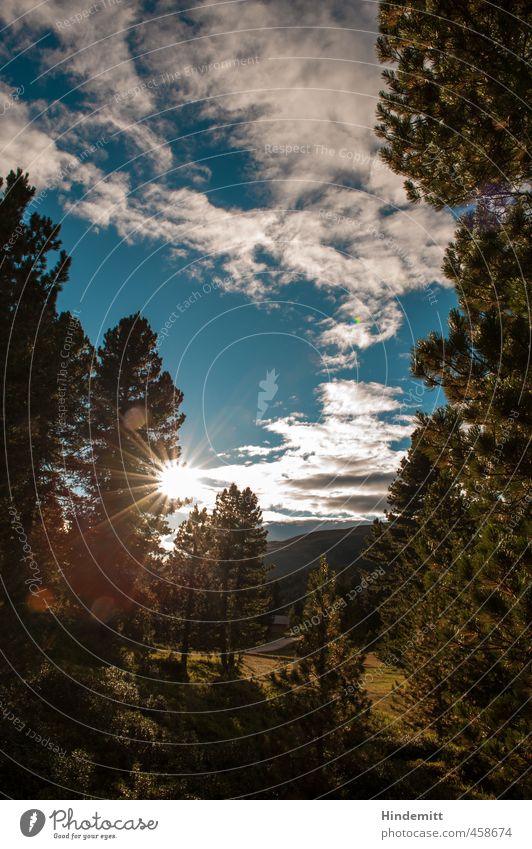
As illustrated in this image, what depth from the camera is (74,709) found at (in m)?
14.5

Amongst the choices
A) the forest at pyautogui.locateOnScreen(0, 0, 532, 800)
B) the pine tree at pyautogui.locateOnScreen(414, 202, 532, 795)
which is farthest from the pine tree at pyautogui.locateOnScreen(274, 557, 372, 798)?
the pine tree at pyautogui.locateOnScreen(414, 202, 532, 795)

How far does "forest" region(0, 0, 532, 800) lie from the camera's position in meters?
6.03

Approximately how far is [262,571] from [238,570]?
2.80 meters

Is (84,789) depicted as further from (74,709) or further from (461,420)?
(461,420)

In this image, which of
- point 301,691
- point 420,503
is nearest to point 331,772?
point 301,691

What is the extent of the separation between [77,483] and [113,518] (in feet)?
11.7

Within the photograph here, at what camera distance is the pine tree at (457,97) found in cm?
565

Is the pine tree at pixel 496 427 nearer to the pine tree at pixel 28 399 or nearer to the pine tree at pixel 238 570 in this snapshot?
the pine tree at pixel 28 399

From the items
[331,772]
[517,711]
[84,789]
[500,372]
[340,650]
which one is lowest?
[331,772]
